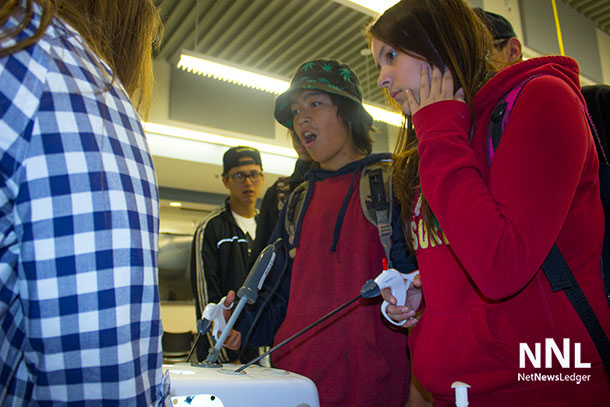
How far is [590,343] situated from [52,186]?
783mm

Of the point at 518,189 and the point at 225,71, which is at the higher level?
the point at 225,71

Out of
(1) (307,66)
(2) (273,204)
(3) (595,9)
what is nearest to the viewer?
(1) (307,66)

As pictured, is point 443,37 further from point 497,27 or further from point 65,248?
point 65,248

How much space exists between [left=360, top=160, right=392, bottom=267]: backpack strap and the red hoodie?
0.49 m

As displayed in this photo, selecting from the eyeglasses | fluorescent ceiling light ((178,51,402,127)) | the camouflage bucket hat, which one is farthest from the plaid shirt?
fluorescent ceiling light ((178,51,402,127))

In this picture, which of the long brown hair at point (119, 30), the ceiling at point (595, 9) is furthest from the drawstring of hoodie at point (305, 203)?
the ceiling at point (595, 9)

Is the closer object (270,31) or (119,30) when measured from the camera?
(119,30)

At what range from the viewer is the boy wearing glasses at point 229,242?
2.61m

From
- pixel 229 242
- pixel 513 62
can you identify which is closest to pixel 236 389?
pixel 513 62

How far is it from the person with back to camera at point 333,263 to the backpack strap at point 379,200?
2cm

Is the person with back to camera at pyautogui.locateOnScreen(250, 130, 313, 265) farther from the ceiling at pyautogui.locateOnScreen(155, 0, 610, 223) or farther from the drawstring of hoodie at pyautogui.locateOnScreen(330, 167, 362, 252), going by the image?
Answer: the ceiling at pyautogui.locateOnScreen(155, 0, 610, 223)

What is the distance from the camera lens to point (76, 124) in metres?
0.45

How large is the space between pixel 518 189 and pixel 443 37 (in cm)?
42

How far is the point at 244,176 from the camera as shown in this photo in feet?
9.84
